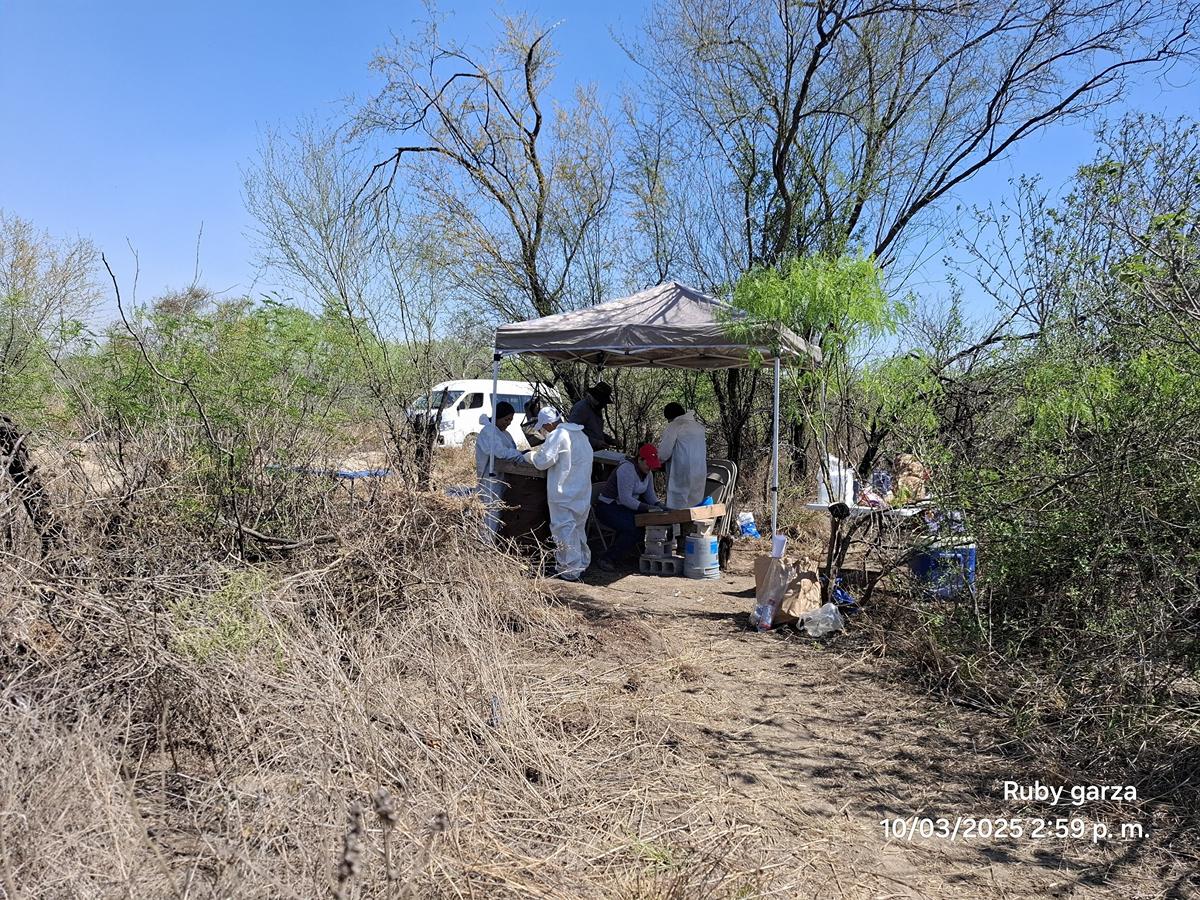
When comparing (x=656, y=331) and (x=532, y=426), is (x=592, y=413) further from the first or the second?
(x=532, y=426)

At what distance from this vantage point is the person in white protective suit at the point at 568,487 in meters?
7.31

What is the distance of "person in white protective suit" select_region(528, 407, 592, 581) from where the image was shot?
24.0 feet

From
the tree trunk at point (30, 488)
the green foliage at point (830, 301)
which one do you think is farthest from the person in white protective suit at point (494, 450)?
the tree trunk at point (30, 488)

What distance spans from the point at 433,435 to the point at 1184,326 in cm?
424

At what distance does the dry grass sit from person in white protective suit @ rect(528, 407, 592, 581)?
2827 mm

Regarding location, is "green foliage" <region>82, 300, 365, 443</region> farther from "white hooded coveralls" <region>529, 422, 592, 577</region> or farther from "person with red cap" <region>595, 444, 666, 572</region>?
"person with red cap" <region>595, 444, 666, 572</region>

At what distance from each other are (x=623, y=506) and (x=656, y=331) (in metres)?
1.77

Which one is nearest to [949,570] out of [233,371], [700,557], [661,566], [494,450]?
[700,557]

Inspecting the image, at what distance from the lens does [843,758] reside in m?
3.83

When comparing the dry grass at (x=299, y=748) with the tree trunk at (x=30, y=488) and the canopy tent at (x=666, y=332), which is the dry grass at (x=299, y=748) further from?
the canopy tent at (x=666, y=332)

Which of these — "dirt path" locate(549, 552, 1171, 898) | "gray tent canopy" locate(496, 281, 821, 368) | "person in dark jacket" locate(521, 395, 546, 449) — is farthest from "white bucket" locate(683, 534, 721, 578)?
"person in dark jacket" locate(521, 395, 546, 449)

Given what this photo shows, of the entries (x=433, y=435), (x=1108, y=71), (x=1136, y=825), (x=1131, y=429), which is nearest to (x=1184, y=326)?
(x=1131, y=429)

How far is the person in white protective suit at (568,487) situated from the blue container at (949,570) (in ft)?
9.89

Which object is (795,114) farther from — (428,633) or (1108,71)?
(428,633)
